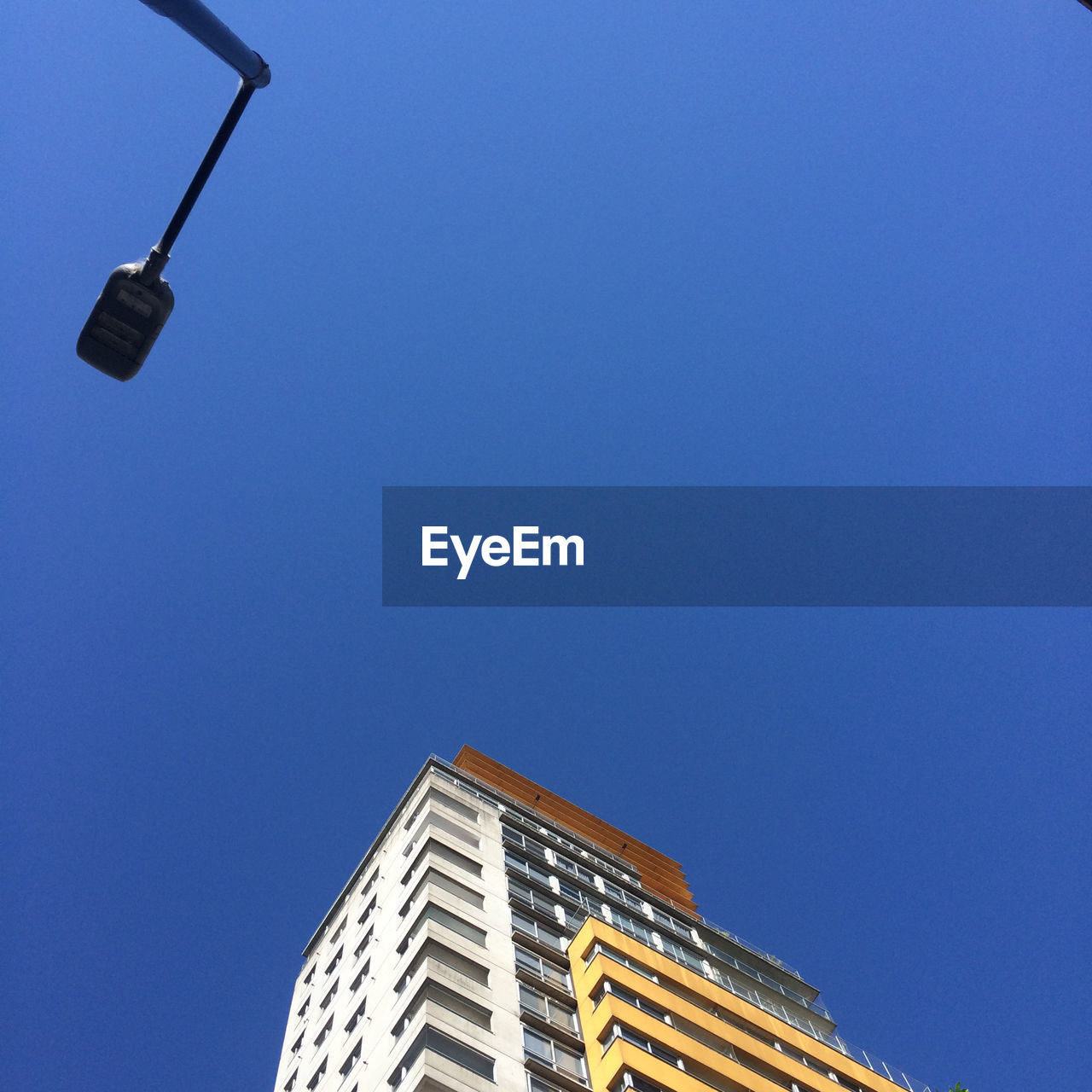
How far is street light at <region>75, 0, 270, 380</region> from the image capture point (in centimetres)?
708

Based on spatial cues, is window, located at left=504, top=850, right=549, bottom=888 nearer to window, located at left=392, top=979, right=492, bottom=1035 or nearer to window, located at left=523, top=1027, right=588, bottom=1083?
window, located at left=523, top=1027, right=588, bottom=1083

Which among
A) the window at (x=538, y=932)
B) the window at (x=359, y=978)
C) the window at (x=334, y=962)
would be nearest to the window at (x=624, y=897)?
the window at (x=538, y=932)

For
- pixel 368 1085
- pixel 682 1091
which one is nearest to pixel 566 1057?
pixel 682 1091

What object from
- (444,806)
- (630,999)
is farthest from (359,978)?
(630,999)

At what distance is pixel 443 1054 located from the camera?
3084 centimetres

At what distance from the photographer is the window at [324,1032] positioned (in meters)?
39.3

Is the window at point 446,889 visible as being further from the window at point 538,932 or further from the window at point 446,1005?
the window at point 446,1005

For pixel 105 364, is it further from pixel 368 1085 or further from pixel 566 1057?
pixel 566 1057

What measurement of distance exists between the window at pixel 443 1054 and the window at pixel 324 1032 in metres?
9.64

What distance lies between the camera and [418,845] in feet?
144

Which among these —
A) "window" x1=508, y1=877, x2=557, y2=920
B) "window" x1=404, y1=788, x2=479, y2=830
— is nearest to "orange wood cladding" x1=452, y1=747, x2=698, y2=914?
"window" x1=404, y1=788, x2=479, y2=830

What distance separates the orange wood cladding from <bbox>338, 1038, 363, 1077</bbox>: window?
23069 millimetres

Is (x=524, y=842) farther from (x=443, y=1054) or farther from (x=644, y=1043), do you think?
(x=443, y=1054)

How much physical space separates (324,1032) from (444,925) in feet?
23.3
